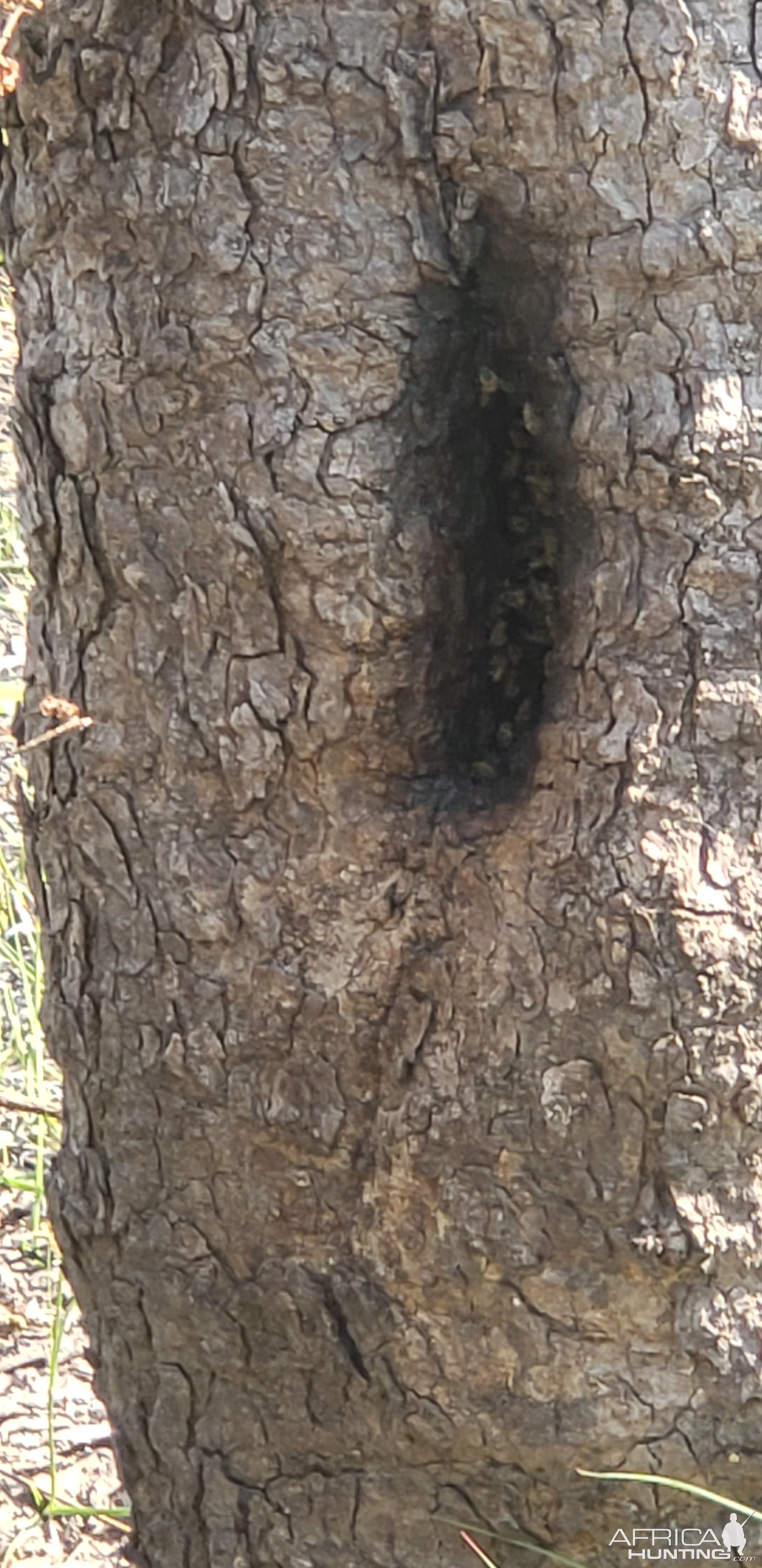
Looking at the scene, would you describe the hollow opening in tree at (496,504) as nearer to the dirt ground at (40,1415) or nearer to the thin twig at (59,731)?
the thin twig at (59,731)

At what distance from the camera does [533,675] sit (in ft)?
4.48

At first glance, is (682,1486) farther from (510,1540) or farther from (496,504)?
(496,504)

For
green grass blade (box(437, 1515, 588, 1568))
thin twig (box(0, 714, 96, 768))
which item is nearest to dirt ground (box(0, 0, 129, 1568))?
green grass blade (box(437, 1515, 588, 1568))

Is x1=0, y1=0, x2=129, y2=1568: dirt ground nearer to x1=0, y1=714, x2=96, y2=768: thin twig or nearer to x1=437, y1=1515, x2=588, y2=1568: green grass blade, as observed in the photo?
x1=437, y1=1515, x2=588, y2=1568: green grass blade

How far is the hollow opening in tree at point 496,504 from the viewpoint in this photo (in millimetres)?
1289

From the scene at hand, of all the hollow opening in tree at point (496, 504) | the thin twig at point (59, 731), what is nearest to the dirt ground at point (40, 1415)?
the thin twig at point (59, 731)

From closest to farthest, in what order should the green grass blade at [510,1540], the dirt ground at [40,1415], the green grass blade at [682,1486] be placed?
the green grass blade at [682,1486] → the green grass blade at [510,1540] → the dirt ground at [40,1415]

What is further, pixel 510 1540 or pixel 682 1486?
pixel 510 1540

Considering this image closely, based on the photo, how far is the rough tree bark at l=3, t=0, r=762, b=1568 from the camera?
1246 mm

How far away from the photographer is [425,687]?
1321mm

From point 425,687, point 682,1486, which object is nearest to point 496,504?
point 425,687

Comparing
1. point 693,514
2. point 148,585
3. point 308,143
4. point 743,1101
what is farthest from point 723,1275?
point 308,143

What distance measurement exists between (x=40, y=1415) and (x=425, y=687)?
157 cm

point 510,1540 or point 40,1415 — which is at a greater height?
point 510,1540
